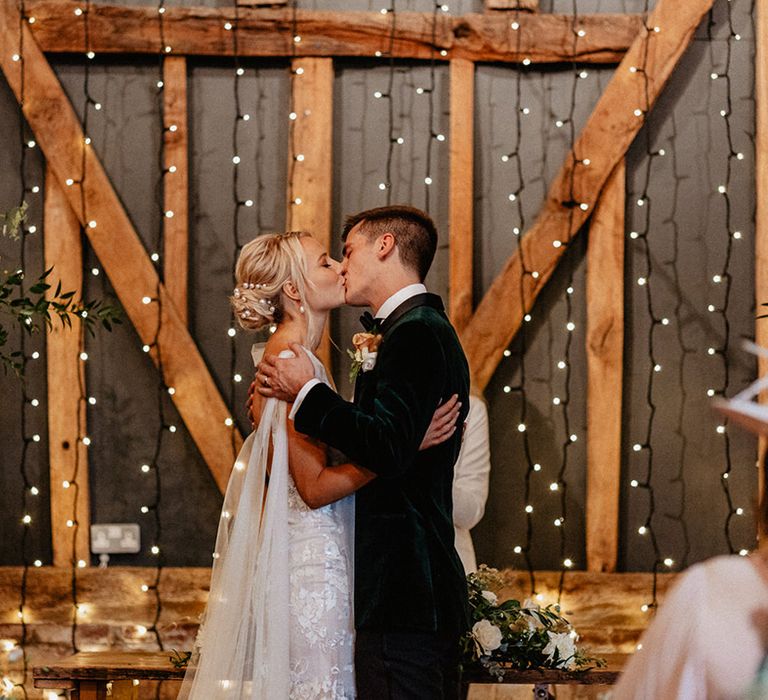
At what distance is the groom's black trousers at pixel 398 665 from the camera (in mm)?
2615

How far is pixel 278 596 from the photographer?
9.14 ft

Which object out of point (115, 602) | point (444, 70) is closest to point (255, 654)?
point (115, 602)

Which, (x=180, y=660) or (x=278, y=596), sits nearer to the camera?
(x=278, y=596)

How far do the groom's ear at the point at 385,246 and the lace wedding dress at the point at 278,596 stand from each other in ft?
1.17

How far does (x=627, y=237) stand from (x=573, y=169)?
390mm

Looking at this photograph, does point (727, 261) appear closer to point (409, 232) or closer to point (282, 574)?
point (409, 232)

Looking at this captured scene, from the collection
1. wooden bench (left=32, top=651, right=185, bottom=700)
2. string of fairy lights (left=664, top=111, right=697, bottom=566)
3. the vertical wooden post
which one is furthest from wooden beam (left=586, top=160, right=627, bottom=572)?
wooden bench (left=32, top=651, right=185, bottom=700)

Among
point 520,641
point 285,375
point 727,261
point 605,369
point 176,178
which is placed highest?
point 176,178

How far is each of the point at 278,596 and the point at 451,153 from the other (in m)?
2.49

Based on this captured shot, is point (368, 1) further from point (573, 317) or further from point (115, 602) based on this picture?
point (115, 602)

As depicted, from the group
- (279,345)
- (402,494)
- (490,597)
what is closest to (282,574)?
(402,494)

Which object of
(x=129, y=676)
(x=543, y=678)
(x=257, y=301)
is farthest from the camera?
(x=129, y=676)

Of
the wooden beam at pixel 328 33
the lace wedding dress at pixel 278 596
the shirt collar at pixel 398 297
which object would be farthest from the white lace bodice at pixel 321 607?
the wooden beam at pixel 328 33

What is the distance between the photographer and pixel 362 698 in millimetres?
2666
